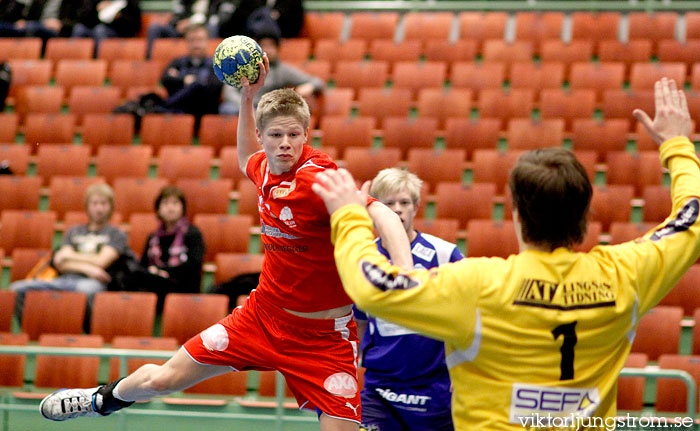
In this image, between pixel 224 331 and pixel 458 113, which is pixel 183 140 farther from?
pixel 224 331

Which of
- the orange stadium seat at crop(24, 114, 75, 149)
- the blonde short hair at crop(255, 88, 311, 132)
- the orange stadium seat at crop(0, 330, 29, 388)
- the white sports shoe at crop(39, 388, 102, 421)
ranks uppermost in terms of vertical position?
the orange stadium seat at crop(24, 114, 75, 149)

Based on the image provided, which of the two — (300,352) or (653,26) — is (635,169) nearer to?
(653,26)

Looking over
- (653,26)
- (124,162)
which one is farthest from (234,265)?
(653,26)

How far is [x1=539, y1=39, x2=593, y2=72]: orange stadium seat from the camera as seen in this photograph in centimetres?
1003

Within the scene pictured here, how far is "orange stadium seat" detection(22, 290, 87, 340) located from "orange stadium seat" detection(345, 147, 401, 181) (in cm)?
308

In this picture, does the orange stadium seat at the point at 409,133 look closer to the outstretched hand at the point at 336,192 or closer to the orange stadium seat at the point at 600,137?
the orange stadium seat at the point at 600,137

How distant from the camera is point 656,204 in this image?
287 inches

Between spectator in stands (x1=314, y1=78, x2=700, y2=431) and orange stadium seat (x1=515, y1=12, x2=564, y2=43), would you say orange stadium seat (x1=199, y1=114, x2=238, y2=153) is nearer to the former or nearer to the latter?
orange stadium seat (x1=515, y1=12, x2=564, y2=43)

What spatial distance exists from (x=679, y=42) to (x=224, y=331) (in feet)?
28.4

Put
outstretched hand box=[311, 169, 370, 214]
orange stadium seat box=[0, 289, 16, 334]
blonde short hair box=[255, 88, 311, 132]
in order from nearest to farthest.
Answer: outstretched hand box=[311, 169, 370, 214]
blonde short hair box=[255, 88, 311, 132]
orange stadium seat box=[0, 289, 16, 334]

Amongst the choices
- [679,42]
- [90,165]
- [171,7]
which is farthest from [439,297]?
[171,7]

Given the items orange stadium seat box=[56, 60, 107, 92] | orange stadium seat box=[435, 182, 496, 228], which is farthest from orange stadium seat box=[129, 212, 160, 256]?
orange stadium seat box=[56, 60, 107, 92]

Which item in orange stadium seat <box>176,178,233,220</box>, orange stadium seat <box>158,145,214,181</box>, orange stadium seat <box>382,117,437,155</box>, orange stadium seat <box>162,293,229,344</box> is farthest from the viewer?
orange stadium seat <box>382,117,437,155</box>

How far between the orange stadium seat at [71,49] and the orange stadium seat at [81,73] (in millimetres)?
388
